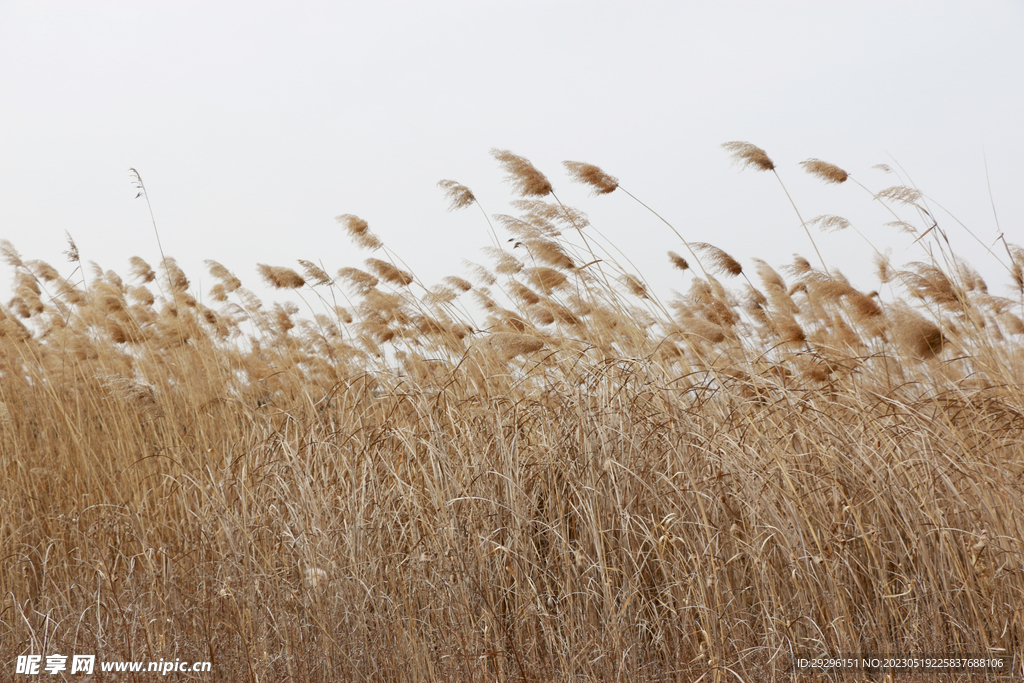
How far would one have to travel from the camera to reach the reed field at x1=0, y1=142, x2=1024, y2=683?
2299 mm

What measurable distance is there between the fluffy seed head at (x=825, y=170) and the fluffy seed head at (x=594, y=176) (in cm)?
119

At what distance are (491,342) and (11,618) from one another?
2404 mm

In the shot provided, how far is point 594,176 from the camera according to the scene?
4.05 meters

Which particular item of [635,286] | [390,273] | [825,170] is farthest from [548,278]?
[825,170]

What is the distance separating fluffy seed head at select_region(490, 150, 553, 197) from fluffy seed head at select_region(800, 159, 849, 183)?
5.23 ft

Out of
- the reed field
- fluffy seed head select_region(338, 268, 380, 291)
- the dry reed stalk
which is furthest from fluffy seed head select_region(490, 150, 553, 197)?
the dry reed stalk

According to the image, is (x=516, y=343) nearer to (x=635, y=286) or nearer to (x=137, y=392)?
(x=635, y=286)

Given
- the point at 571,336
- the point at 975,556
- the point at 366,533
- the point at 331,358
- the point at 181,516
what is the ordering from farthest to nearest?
the point at 331,358 < the point at 571,336 < the point at 181,516 < the point at 366,533 < the point at 975,556

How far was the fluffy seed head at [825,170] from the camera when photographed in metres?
4.14

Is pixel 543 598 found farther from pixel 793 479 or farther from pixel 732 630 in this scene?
pixel 793 479

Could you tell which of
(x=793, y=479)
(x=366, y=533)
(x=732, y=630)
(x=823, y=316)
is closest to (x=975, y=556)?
(x=793, y=479)

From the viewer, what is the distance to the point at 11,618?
2873mm

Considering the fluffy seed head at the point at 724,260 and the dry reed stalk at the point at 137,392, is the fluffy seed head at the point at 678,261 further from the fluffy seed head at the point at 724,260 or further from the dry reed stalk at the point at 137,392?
the dry reed stalk at the point at 137,392

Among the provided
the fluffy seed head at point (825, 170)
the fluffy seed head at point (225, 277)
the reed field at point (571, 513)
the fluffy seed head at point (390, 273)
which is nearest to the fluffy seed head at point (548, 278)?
the reed field at point (571, 513)
